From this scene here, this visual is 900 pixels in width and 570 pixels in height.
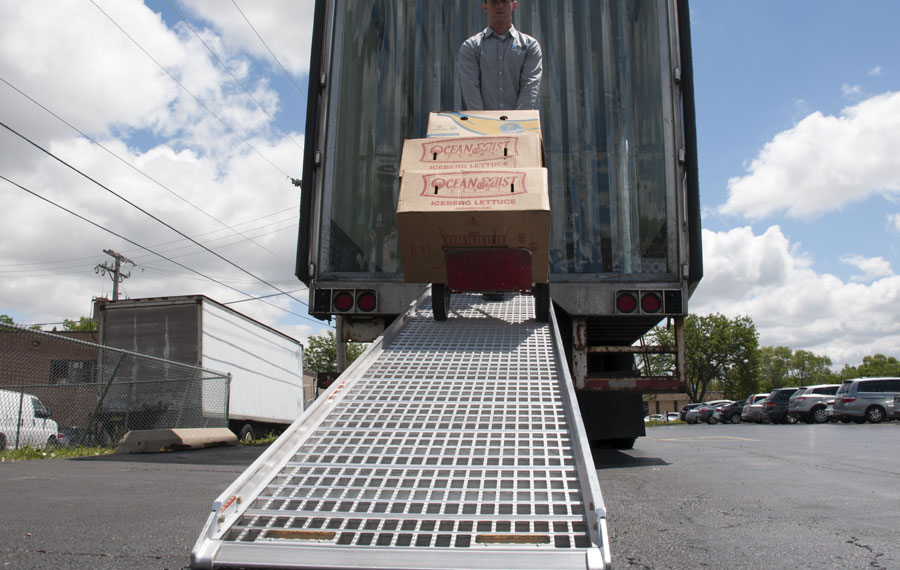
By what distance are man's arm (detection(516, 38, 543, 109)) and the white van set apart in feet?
26.5

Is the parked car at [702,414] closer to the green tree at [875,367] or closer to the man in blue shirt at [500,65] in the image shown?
the man in blue shirt at [500,65]

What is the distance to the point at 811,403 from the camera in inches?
858

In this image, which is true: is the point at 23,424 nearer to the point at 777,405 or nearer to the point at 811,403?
the point at 811,403

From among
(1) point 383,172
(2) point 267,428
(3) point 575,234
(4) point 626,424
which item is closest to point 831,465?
(4) point 626,424

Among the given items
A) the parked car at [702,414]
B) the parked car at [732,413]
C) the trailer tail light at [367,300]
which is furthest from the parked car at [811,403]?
the trailer tail light at [367,300]

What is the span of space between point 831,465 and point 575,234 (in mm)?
3197

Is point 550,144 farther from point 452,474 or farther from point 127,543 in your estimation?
point 127,543

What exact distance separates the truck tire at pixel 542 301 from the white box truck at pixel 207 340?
836cm

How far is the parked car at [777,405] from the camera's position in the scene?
2380 cm

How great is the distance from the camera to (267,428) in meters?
15.8

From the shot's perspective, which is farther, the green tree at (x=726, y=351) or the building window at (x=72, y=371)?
the green tree at (x=726, y=351)

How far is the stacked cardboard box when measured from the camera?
390 cm

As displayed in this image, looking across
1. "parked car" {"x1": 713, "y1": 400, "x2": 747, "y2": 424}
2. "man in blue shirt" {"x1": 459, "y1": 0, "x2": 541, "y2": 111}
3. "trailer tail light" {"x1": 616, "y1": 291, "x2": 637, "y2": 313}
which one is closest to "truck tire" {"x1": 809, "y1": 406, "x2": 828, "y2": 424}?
"parked car" {"x1": 713, "y1": 400, "x2": 747, "y2": 424}

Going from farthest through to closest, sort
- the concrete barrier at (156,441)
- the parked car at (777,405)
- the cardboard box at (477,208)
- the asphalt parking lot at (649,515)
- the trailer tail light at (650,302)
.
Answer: the parked car at (777,405) < the concrete barrier at (156,441) < the trailer tail light at (650,302) < the cardboard box at (477,208) < the asphalt parking lot at (649,515)
